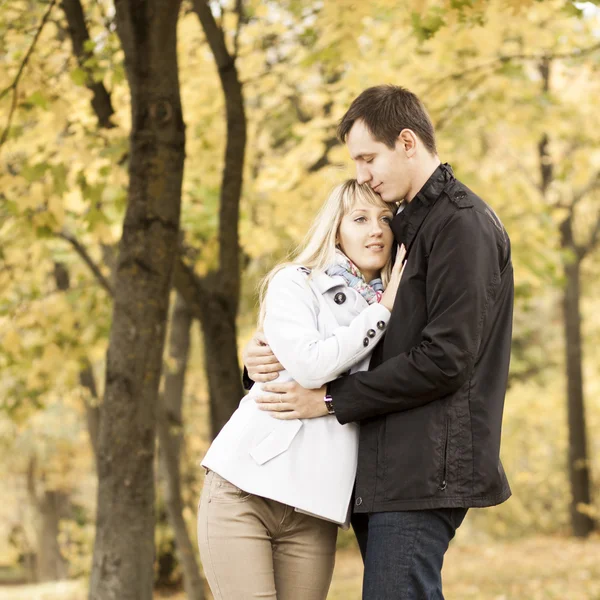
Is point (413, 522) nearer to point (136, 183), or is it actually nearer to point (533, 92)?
point (136, 183)

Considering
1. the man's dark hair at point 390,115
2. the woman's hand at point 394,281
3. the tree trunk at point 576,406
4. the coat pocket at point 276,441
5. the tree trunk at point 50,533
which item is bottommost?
the tree trunk at point 50,533

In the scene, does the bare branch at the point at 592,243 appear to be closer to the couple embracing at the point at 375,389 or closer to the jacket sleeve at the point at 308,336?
the couple embracing at the point at 375,389

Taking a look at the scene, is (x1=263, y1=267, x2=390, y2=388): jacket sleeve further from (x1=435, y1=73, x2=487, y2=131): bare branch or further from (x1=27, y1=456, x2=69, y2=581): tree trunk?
(x1=27, y1=456, x2=69, y2=581): tree trunk

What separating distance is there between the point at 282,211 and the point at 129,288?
3.45m

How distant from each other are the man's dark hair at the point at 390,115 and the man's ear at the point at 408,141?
1 centimetres

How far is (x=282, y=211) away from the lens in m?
7.36

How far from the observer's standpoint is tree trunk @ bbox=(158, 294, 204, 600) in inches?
330

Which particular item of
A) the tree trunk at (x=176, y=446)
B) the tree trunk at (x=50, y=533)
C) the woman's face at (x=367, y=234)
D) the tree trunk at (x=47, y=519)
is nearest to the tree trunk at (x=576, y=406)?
the tree trunk at (x=176, y=446)

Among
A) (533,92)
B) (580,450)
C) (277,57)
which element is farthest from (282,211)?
(580,450)

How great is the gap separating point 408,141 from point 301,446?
41.2 inches

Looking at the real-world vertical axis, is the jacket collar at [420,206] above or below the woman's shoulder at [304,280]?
above

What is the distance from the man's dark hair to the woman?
263 millimetres

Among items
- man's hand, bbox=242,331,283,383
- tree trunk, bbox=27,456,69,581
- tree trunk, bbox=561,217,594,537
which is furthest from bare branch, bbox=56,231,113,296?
tree trunk, bbox=27,456,69,581

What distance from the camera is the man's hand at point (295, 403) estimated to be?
2.76 meters
